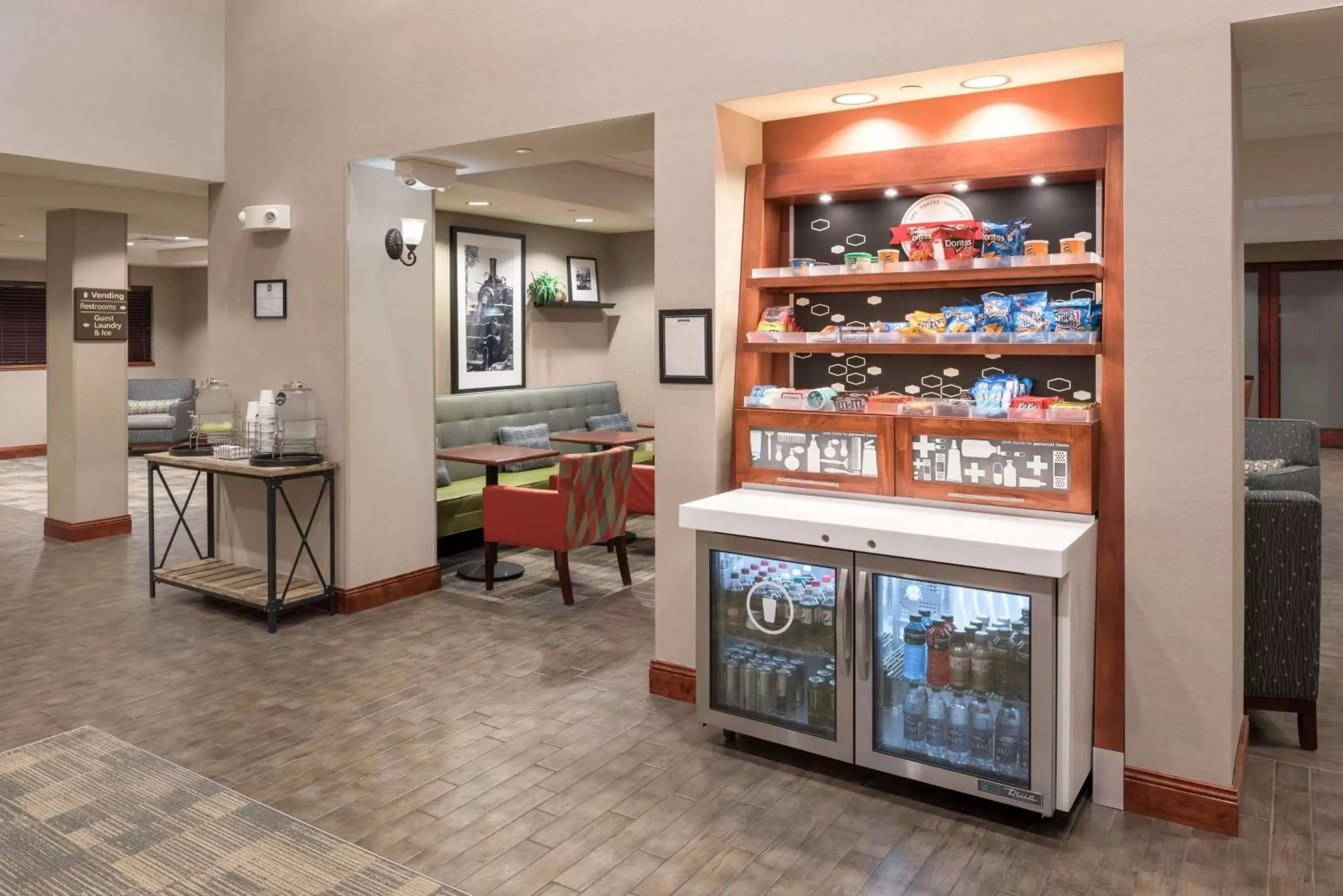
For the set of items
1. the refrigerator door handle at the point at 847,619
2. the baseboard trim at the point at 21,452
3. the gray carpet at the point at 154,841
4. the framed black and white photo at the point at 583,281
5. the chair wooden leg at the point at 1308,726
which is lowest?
the gray carpet at the point at 154,841

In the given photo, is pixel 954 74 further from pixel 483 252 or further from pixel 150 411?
pixel 150 411

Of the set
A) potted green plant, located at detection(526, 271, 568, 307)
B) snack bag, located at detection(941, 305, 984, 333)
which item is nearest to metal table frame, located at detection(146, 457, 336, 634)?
snack bag, located at detection(941, 305, 984, 333)

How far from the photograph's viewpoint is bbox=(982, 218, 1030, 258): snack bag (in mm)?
3338

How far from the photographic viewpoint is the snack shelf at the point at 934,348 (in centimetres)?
313

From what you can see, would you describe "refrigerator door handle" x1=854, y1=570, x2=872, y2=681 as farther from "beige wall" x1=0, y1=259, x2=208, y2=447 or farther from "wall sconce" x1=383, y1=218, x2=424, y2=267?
"beige wall" x1=0, y1=259, x2=208, y2=447

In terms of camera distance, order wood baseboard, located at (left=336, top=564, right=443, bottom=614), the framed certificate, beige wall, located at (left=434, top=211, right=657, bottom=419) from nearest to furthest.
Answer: wood baseboard, located at (left=336, top=564, right=443, bottom=614), the framed certificate, beige wall, located at (left=434, top=211, right=657, bottom=419)

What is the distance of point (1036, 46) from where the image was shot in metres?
3.01

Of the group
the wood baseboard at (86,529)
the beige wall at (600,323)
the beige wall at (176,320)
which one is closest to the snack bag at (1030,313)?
the beige wall at (600,323)

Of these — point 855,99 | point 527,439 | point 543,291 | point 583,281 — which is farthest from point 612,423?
point 855,99

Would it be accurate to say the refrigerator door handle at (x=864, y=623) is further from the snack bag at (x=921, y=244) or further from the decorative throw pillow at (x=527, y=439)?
the decorative throw pillow at (x=527, y=439)

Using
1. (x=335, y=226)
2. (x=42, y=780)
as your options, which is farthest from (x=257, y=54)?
(x=42, y=780)

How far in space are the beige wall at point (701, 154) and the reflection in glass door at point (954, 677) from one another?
426 mm

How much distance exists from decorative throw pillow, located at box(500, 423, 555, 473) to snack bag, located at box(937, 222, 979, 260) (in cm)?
463

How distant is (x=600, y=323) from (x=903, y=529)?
6839 mm
